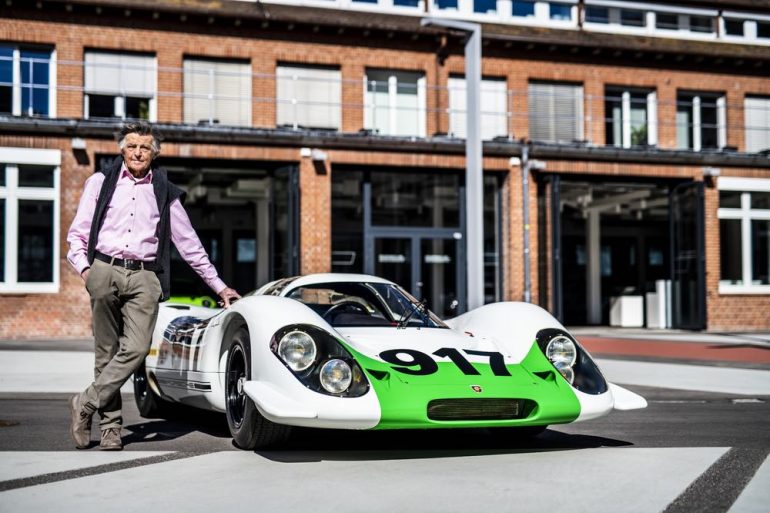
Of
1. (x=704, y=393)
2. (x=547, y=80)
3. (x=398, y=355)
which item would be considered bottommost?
(x=704, y=393)

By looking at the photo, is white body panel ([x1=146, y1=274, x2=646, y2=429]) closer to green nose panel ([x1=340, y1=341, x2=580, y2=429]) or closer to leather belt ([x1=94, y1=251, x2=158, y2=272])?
green nose panel ([x1=340, y1=341, x2=580, y2=429])

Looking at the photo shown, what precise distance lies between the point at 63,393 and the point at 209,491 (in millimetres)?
5231

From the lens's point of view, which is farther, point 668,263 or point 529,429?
point 668,263

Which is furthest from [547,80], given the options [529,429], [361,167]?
[529,429]

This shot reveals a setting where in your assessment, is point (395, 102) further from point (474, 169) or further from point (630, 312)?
point (630, 312)

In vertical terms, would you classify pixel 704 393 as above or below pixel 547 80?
below

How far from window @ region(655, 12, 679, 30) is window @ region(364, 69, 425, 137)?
670 cm

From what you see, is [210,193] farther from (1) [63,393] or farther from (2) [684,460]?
(2) [684,460]

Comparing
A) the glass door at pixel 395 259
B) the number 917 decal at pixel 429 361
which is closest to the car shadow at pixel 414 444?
the number 917 decal at pixel 429 361

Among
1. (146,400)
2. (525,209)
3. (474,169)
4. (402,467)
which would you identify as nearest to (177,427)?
(146,400)

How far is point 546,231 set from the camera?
23000mm

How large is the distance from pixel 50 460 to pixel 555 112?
20091mm

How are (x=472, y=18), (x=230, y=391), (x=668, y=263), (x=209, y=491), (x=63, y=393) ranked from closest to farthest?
(x=209, y=491), (x=230, y=391), (x=63, y=393), (x=472, y=18), (x=668, y=263)

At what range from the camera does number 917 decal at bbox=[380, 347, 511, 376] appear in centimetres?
546
